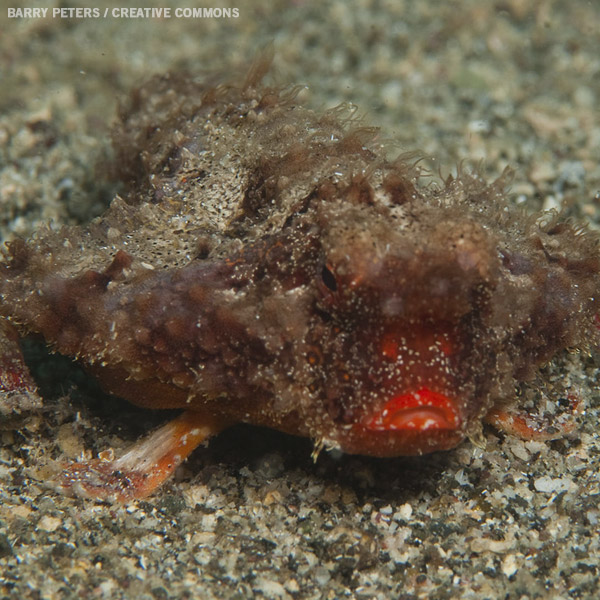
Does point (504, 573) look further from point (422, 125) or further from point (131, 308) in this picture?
point (422, 125)

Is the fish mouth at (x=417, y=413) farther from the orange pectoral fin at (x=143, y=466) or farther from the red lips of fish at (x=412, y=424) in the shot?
the orange pectoral fin at (x=143, y=466)

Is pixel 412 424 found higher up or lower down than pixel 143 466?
higher up

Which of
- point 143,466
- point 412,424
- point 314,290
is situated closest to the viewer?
point 412,424

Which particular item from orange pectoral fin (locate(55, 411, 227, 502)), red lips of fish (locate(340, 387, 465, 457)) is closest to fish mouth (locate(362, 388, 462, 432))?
red lips of fish (locate(340, 387, 465, 457))

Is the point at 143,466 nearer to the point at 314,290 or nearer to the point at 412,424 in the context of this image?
the point at 314,290

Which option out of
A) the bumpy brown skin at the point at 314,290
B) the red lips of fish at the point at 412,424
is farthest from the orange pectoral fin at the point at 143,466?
the red lips of fish at the point at 412,424

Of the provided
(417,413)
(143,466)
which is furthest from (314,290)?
(143,466)
